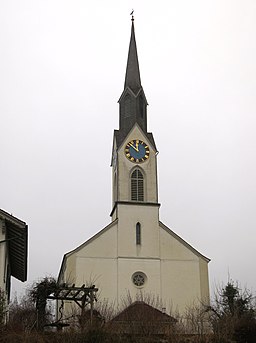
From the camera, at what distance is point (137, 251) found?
4712cm

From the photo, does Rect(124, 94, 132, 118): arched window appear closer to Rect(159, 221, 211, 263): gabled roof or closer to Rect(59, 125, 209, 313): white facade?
Rect(59, 125, 209, 313): white facade

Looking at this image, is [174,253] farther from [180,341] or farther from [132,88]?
[180,341]

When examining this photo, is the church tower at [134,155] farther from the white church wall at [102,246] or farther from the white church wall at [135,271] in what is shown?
the white church wall at [135,271]

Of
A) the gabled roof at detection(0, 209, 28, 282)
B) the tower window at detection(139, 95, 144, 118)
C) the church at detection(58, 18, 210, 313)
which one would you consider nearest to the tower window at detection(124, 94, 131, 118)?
the tower window at detection(139, 95, 144, 118)

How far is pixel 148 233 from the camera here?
158 feet

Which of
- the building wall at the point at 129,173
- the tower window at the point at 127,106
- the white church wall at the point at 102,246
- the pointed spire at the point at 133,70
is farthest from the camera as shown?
the pointed spire at the point at 133,70

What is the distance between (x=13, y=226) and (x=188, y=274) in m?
20.5

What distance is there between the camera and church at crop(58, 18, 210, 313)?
45.6m

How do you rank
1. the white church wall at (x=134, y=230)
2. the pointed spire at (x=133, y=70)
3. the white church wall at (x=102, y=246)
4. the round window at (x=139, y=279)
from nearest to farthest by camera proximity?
1. the round window at (x=139, y=279)
2. the white church wall at (x=102, y=246)
3. the white church wall at (x=134, y=230)
4. the pointed spire at (x=133, y=70)

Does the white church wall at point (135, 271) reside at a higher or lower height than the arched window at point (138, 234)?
lower

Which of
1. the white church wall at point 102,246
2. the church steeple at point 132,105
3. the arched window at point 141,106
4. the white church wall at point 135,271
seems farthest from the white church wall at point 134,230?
the arched window at point 141,106

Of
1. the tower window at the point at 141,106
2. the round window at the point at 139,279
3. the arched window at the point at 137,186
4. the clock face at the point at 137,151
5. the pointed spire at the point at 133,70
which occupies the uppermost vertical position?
the pointed spire at the point at 133,70

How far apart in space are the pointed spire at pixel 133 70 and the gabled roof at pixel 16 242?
70.6ft

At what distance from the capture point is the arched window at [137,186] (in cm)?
4947
